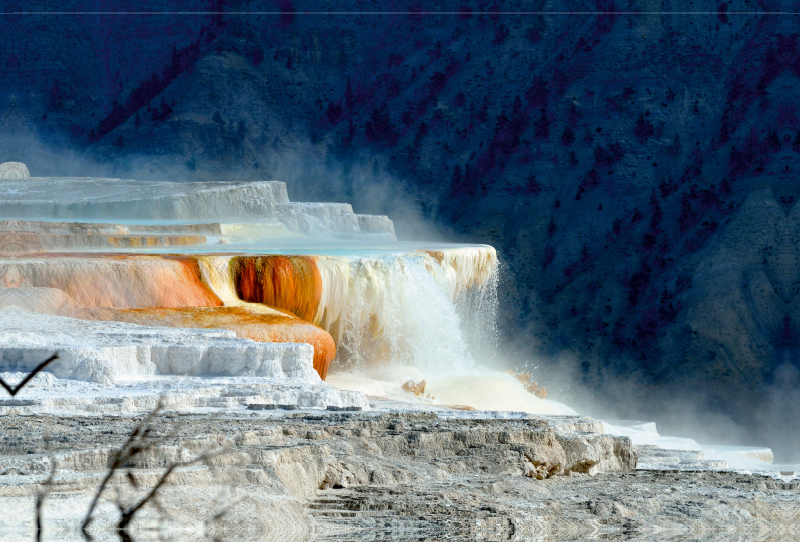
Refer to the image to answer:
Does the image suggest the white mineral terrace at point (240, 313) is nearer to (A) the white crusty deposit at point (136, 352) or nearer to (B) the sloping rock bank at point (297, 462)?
(A) the white crusty deposit at point (136, 352)

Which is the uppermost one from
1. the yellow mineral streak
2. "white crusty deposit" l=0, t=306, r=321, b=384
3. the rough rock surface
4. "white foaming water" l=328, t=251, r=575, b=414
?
the yellow mineral streak

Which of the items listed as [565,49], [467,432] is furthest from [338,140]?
[467,432]

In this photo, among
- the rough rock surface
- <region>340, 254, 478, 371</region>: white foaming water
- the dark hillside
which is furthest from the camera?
the dark hillside

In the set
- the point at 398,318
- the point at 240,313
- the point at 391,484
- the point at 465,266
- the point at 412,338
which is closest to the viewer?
the point at 391,484

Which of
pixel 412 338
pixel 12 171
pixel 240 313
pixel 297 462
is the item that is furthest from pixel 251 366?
pixel 12 171

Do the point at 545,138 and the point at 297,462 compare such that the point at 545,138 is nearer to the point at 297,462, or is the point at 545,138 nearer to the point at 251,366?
the point at 251,366

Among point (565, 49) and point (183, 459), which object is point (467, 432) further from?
point (565, 49)

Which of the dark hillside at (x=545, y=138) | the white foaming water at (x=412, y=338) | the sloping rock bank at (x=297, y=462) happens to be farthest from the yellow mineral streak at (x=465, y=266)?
the dark hillside at (x=545, y=138)

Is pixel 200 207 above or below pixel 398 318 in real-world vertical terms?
above

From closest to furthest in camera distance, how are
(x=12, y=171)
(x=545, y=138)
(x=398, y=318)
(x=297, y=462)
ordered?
1. (x=297, y=462)
2. (x=398, y=318)
3. (x=12, y=171)
4. (x=545, y=138)

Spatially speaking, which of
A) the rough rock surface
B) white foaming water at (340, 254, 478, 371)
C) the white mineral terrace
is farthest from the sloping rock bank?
white foaming water at (340, 254, 478, 371)

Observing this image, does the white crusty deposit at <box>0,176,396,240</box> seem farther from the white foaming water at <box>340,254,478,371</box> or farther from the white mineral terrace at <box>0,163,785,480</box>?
the white foaming water at <box>340,254,478,371</box>

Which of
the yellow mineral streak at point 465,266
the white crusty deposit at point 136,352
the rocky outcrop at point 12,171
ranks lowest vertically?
the white crusty deposit at point 136,352

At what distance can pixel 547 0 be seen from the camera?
53156 mm
